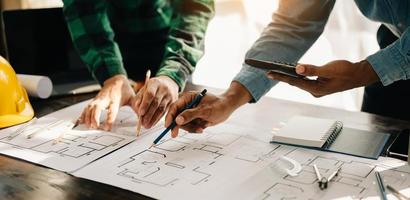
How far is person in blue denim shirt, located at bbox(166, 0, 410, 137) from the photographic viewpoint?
920 mm

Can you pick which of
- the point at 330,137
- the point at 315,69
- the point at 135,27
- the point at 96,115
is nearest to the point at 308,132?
the point at 330,137

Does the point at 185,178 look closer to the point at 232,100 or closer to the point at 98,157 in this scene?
the point at 98,157

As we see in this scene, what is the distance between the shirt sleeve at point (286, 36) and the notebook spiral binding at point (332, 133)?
0.19 meters

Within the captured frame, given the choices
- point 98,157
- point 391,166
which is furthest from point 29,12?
point 391,166

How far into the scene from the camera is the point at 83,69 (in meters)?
1.47

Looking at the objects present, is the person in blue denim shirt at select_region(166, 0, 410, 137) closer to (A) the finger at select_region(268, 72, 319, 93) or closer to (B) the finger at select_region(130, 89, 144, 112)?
(A) the finger at select_region(268, 72, 319, 93)

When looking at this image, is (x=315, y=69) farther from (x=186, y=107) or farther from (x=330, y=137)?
(x=186, y=107)

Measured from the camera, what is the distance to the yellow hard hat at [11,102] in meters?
1.11

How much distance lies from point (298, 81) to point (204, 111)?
0.20 m

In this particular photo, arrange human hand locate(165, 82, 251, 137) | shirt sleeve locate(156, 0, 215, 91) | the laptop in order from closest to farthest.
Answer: human hand locate(165, 82, 251, 137) → shirt sleeve locate(156, 0, 215, 91) → the laptop

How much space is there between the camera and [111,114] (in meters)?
1.10

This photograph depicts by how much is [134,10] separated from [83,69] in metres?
0.24

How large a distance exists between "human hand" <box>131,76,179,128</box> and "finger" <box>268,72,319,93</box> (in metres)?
0.28

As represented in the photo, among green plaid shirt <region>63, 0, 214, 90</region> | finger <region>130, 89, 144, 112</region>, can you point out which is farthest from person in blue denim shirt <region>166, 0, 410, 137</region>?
green plaid shirt <region>63, 0, 214, 90</region>
